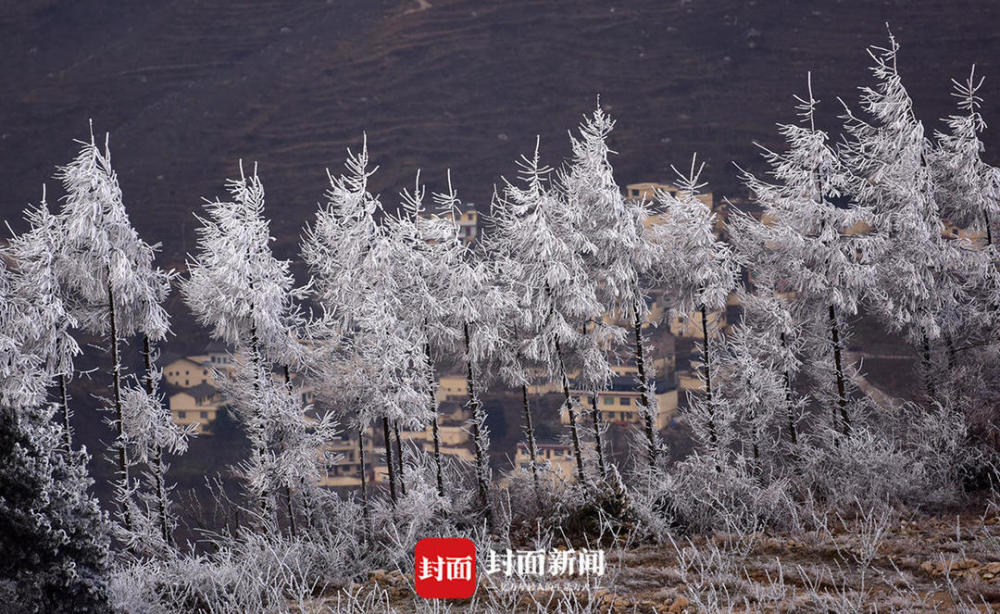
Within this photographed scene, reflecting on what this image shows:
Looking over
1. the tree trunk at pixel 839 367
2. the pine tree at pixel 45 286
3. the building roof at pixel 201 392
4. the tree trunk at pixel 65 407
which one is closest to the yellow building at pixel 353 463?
the tree trunk at pixel 65 407

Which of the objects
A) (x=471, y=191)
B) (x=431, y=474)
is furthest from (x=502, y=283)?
(x=471, y=191)

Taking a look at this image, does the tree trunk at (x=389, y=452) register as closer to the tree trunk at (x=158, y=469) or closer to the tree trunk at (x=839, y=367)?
the tree trunk at (x=158, y=469)

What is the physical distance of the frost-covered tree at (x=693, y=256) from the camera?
69.4 ft

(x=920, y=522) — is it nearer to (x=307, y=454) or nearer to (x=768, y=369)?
(x=768, y=369)

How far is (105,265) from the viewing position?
60.8 feet

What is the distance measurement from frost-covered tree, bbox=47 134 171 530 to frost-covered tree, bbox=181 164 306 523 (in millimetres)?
1174

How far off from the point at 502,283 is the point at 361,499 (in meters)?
9.20

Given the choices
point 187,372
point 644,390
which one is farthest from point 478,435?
point 187,372

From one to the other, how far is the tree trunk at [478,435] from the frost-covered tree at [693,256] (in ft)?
20.9

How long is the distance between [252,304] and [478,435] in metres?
7.56

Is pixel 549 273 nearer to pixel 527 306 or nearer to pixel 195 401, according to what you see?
pixel 527 306

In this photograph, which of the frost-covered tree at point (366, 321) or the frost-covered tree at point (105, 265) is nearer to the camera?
the frost-covered tree at point (105, 265)

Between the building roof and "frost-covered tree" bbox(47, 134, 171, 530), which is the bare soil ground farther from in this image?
the building roof

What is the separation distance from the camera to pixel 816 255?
20.9 metres
